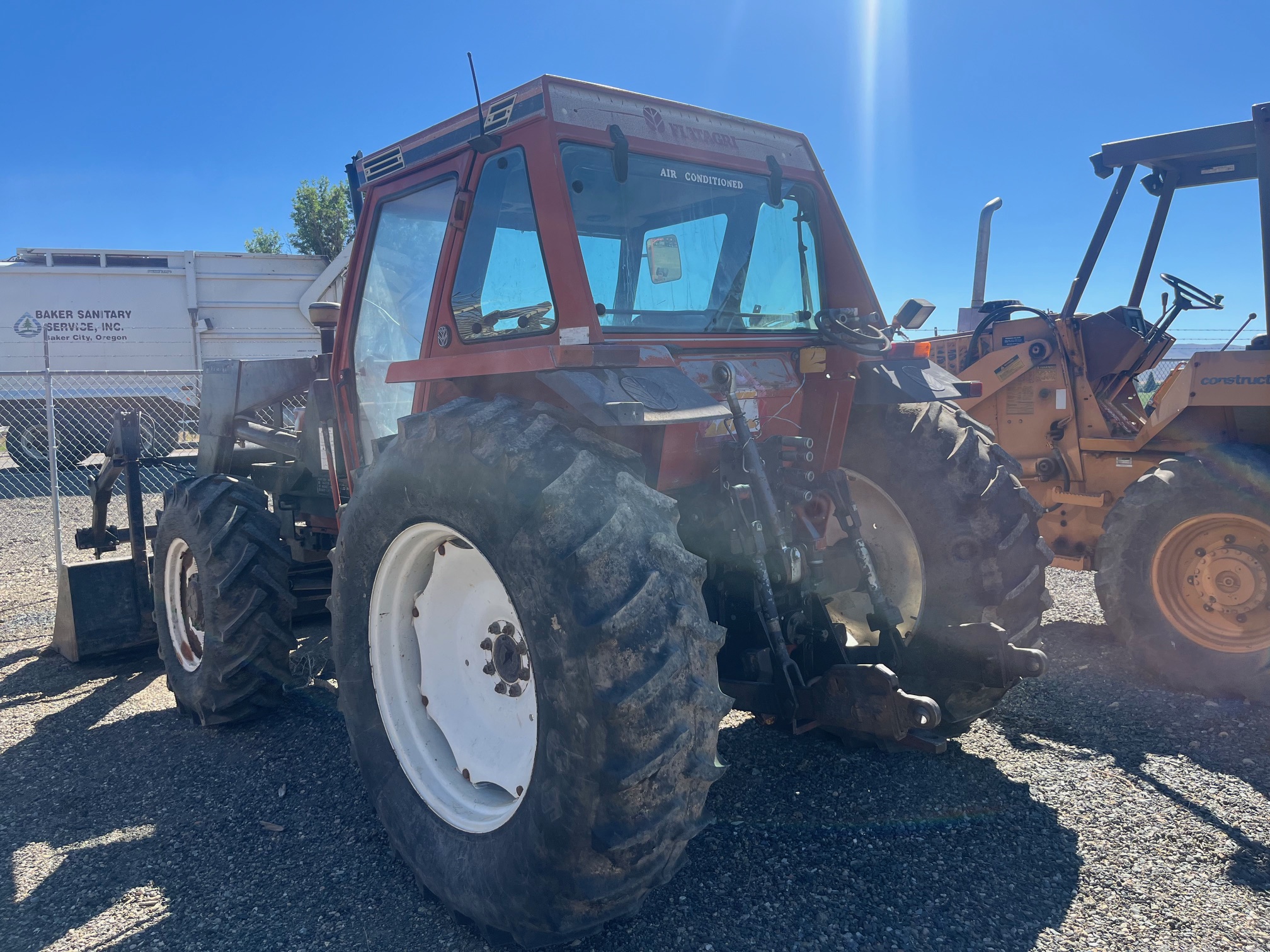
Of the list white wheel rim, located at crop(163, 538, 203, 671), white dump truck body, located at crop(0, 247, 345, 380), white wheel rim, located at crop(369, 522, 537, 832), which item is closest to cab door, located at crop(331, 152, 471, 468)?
white wheel rim, located at crop(369, 522, 537, 832)

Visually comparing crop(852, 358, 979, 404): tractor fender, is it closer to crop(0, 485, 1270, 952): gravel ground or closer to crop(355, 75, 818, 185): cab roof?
crop(355, 75, 818, 185): cab roof

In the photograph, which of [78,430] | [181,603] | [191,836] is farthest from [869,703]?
[78,430]

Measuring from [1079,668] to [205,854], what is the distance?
14.7ft

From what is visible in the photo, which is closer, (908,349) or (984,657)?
(984,657)

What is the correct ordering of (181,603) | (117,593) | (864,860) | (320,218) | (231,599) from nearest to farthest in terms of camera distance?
1. (864,860)
2. (231,599)
3. (181,603)
4. (117,593)
5. (320,218)

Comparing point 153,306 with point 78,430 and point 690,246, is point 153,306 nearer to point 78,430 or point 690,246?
point 78,430

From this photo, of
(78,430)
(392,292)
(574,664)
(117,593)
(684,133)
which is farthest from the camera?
(78,430)

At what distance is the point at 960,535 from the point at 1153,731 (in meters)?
1.65

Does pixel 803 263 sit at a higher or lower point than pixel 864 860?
higher

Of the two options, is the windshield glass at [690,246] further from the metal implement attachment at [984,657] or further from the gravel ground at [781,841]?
the gravel ground at [781,841]

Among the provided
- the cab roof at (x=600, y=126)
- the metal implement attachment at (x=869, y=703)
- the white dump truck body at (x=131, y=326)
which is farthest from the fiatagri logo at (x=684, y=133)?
the white dump truck body at (x=131, y=326)

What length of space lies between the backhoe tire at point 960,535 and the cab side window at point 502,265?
4.96 feet

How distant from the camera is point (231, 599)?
4.01m

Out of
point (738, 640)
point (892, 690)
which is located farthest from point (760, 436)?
point (892, 690)
